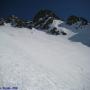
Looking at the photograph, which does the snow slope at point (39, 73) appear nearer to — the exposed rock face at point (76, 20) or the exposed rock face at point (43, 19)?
the exposed rock face at point (76, 20)

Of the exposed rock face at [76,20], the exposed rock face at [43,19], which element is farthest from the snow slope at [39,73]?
the exposed rock face at [43,19]

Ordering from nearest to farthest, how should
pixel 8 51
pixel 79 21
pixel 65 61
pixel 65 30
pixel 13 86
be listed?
pixel 13 86, pixel 8 51, pixel 65 61, pixel 65 30, pixel 79 21

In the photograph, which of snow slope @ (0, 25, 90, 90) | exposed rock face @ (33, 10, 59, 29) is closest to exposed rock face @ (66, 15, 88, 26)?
exposed rock face @ (33, 10, 59, 29)

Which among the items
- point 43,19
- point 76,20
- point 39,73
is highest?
point 39,73

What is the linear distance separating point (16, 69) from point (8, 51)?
574 centimetres

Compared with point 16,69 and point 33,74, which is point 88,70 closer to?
point 33,74

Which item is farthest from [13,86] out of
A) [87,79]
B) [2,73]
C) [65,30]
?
[65,30]

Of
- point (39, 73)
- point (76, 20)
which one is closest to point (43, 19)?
point (76, 20)

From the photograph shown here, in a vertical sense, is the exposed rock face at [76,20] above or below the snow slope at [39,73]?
below

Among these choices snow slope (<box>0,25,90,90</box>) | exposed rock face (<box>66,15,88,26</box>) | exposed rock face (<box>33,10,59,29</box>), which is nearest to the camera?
snow slope (<box>0,25,90,90</box>)

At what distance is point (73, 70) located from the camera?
70.2 feet

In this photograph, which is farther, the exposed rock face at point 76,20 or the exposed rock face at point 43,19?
the exposed rock face at point 43,19

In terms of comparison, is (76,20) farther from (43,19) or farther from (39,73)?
(39,73)

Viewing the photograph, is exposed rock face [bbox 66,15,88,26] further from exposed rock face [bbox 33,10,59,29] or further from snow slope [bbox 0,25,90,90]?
snow slope [bbox 0,25,90,90]
